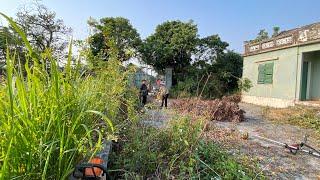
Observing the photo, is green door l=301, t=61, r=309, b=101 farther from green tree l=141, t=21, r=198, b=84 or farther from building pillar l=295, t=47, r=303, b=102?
green tree l=141, t=21, r=198, b=84

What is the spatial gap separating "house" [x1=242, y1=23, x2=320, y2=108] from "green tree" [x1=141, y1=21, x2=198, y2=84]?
673cm

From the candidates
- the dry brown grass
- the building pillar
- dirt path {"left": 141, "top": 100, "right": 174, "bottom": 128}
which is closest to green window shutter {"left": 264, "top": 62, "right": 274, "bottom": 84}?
the building pillar

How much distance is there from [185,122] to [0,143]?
253 centimetres

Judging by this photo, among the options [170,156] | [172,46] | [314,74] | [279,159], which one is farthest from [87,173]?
[172,46]

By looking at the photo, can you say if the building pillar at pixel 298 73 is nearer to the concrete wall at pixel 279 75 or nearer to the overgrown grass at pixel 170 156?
the concrete wall at pixel 279 75

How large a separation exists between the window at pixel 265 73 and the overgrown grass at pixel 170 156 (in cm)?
1303

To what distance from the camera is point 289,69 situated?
47.6 feet

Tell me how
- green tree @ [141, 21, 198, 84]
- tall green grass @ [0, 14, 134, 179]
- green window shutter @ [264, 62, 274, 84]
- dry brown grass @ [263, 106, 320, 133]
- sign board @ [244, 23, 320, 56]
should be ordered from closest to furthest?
tall green grass @ [0, 14, 134, 179] < dry brown grass @ [263, 106, 320, 133] < sign board @ [244, 23, 320, 56] < green window shutter @ [264, 62, 274, 84] < green tree @ [141, 21, 198, 84]

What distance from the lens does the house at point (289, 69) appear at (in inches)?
541

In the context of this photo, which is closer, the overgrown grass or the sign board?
the overgrown grass

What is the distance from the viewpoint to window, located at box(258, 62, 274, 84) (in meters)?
16.0

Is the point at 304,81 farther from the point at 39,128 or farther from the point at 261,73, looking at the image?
the point at 39,128

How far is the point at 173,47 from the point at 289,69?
9923 mm

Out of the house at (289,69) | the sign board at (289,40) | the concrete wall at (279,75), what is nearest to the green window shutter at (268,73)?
the house at (289,69)
